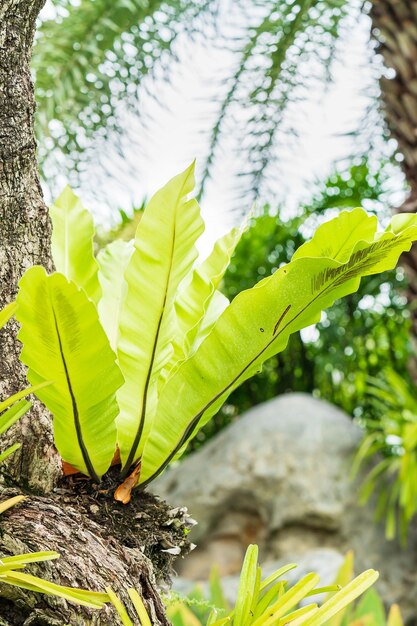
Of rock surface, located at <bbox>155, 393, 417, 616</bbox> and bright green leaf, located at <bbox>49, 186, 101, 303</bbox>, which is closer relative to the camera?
bright green leaf, located at <bbox>49, 186, 101, 303</bbox>

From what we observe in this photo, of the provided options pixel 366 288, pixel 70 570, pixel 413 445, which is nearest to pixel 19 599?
pixel 70 570

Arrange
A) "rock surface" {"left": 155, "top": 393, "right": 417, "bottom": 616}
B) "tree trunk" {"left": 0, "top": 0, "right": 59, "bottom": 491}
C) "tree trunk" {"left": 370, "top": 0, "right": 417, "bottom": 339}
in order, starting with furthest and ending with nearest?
"rock surface" {"left": 155, "top": 393, "right": 417, "bottom": 616}
"tree trunk" {"left": 370, "top": 0, "right": 417, "bottom": 339}
"tree trunk" {"left": 0, "top": 0, "right": 59, "bottom": 491}

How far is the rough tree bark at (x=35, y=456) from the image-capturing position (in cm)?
50

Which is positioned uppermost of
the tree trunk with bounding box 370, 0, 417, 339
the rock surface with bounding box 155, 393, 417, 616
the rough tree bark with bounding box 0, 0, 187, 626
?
the tree trunk with bounding box 370, 0, 417, 339

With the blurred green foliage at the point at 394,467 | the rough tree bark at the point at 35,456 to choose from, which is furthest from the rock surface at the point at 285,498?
the rough tree bark at the point at 35,456

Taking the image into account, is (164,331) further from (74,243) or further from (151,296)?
(74,243)

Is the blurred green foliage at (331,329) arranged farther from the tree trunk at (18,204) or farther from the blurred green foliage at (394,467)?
the tree trunk at (18,204)

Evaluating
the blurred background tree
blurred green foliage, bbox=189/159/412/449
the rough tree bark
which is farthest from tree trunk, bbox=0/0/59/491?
blurred green foliage, bbox=189/159/412/449

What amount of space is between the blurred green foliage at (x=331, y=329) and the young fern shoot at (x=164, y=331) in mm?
2910

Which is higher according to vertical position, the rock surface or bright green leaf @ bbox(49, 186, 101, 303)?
bright green leaf @ bbox(49, 186, 101, 303)

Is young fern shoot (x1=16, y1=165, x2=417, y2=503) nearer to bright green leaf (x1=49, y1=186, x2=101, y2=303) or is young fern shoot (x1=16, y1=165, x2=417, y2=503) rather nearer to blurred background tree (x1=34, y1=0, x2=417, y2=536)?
bright green leaf (x1=49, y1=186, x2=101, y2=303)

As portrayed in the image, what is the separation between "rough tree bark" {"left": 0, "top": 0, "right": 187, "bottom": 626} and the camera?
50 cm

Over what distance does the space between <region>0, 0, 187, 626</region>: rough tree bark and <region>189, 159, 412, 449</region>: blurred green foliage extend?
9.62ft

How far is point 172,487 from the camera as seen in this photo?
124 inches
